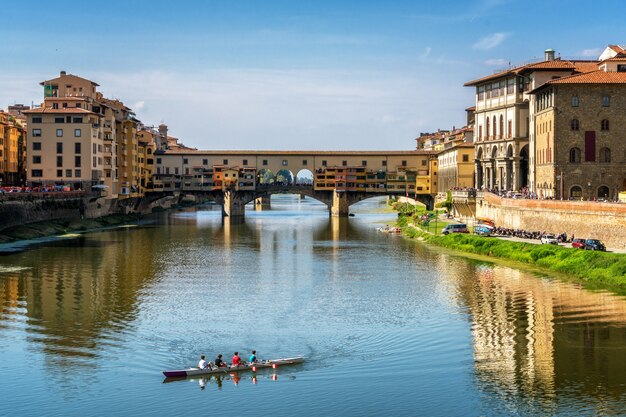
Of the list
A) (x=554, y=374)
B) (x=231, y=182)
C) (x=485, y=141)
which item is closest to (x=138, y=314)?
(x=554, y=374)

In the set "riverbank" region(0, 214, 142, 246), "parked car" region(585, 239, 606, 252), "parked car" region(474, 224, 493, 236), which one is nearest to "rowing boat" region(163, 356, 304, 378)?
"parked car" region(585, 239, 606, 252)

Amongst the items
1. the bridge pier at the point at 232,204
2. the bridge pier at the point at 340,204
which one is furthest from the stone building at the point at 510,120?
the bridge pier at the point at 232,204

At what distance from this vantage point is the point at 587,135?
81.8 m

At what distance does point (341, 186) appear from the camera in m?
144

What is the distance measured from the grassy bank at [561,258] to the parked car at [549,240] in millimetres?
1200

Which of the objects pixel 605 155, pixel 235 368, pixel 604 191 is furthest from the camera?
pixel 604 191

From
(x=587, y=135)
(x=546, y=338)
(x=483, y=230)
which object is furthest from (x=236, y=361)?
(x=587, y=135)

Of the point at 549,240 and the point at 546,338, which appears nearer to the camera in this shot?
the point at 546,338

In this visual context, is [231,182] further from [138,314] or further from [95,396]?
[95,396]

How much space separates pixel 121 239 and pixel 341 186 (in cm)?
5862

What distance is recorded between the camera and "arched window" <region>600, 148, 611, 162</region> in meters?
81.9

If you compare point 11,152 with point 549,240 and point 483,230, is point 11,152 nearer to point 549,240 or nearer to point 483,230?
point 483,230

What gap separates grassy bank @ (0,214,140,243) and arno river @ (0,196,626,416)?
14.5 m

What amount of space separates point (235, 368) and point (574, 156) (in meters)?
57.7
